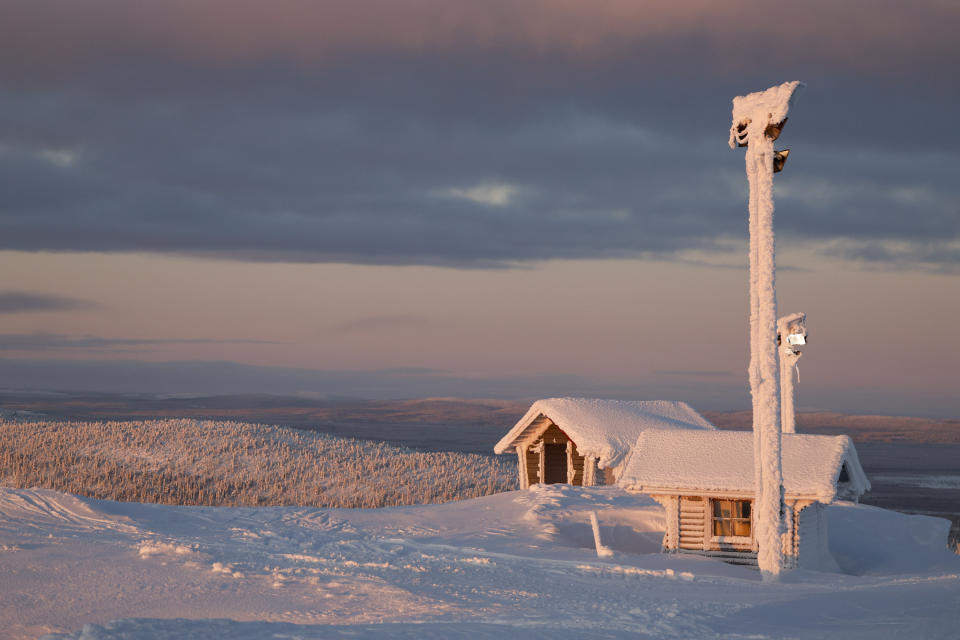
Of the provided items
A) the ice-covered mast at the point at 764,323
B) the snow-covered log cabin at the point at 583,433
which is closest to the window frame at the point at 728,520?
the ice-covered mast at the point at 764,323

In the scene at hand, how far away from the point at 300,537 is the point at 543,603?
8828 mm

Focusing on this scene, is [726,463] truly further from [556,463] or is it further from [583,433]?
[556,463]

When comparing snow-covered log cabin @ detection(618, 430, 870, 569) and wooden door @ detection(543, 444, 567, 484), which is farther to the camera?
wooden door @ detection(543, 444, 567, 484)

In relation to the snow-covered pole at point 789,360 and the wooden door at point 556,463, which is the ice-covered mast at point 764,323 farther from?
the wooden door at point 556,463

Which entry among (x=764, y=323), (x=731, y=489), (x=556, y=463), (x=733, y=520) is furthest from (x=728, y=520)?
(x=556, y=463)

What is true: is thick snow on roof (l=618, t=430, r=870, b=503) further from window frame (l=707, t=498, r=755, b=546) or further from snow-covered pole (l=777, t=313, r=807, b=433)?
snow-covered pole (l=777, t=313, r=807, b=433)

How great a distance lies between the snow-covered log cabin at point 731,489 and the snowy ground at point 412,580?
1787mm

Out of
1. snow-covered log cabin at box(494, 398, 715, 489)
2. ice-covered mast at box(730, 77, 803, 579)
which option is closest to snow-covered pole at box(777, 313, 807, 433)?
snow-covered log cabin at box(494, 398, 715, 489)

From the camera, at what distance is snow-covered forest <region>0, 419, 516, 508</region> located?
118ft

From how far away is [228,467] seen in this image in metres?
41.7

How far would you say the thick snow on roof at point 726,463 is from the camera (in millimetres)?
20344

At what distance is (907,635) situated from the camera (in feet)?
34.1

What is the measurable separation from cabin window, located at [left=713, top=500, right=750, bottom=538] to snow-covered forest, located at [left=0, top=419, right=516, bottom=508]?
1659 centimetres

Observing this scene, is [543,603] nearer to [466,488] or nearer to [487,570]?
[487,570]
